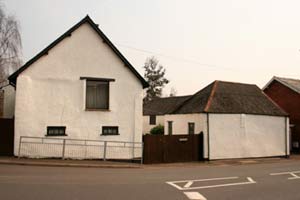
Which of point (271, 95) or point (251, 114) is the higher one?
point (271, 95)

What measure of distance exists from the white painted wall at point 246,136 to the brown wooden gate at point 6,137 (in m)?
12.5

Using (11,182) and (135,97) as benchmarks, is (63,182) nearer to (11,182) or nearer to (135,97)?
(11,182)

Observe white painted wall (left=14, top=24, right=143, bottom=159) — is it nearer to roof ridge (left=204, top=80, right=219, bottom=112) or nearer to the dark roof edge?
the dark roof edge

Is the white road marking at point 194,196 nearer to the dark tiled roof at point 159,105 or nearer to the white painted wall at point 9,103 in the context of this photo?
the white painted wall at point 9,103

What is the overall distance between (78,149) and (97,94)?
3.48m

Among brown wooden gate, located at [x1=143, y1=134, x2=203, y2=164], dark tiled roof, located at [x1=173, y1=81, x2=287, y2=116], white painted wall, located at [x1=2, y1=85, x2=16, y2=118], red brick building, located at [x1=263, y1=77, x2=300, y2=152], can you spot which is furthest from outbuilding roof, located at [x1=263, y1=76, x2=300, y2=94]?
white painted wall, located at [x1=2, y1=85, x2=16, y2=118]

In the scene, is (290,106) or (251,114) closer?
(251,114)

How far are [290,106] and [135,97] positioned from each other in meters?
20.1

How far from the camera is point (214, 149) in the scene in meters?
24.8

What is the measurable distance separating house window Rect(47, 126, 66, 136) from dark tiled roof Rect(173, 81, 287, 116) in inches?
378

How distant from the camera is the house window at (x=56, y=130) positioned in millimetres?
20555

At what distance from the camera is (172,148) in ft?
75.0

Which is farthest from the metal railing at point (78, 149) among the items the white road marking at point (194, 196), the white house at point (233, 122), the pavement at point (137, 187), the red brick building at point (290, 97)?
the red brick building at point (290, 97)

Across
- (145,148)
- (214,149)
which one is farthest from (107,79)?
(214,149)
